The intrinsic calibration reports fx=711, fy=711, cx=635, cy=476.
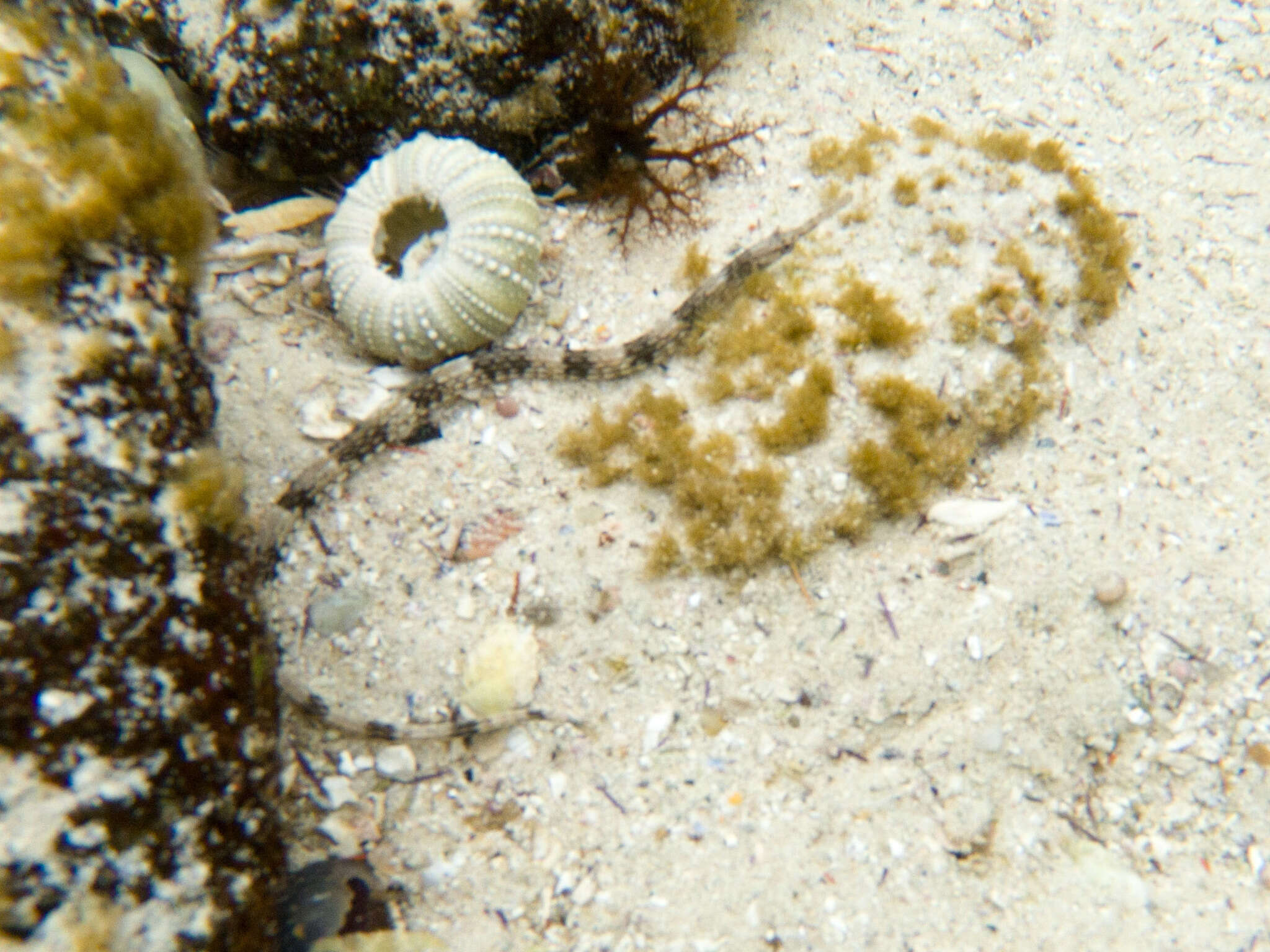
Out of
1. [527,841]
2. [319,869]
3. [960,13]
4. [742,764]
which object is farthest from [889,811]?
[960,13]

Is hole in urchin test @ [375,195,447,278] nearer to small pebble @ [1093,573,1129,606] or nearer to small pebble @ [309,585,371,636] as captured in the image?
small pebble @ [309,585,371,636]

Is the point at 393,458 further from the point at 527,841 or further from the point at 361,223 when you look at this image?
the point at 527,841

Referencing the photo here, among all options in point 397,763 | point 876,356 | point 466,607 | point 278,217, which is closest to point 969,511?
point 876,356

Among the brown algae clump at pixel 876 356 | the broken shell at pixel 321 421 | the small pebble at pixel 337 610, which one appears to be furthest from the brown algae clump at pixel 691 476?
the small pebble at pixel 337 610

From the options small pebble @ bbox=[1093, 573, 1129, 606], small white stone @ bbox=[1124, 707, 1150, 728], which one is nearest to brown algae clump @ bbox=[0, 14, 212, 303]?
small pebble @ bbox=[1093, 573, 1129, 606]

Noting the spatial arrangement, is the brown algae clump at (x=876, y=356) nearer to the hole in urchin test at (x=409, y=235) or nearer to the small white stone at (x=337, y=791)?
the hole in urchin test at (x=409, y=235)

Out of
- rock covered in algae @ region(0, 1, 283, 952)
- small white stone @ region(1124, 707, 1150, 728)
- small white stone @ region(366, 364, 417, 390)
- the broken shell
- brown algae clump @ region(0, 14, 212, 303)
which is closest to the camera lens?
rock covered in algae @ region(0, 1, 283, 952)
